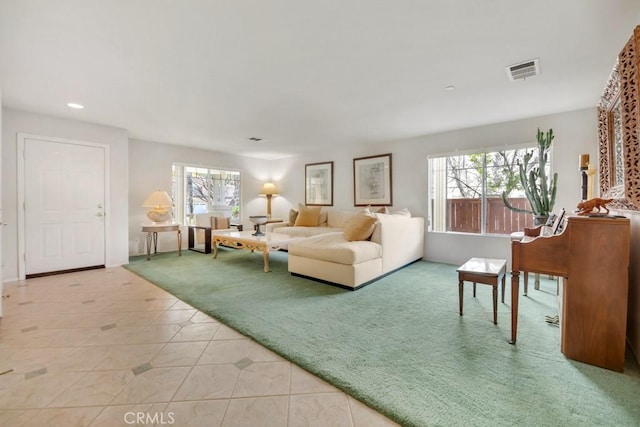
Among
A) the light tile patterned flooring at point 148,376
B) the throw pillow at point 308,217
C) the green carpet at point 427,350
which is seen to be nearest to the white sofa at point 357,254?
the green carpet at point 427,350

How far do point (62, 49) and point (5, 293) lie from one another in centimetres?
290

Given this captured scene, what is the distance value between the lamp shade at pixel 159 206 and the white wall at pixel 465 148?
3361 millimetres

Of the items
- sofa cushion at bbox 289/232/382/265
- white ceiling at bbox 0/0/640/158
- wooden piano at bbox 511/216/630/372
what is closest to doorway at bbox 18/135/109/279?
white ceiling at bbox 0/0/640/158

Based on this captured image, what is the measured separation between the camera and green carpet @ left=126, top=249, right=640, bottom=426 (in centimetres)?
138

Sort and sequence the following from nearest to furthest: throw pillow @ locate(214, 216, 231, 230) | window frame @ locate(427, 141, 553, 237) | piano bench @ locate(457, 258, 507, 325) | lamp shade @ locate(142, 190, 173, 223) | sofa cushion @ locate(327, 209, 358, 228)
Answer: piano bench @ locate(457, 258, 507, 325)
window frame @ locate(427, 141, 553, 237)
lamp shade @ locate(142, 190, 173, 223)
sofa cushion @ locate(327, 209, 358, 228)
throw pillow @ locate(214, 216, 231, 230)

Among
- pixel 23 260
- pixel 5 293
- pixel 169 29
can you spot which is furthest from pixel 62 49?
pixel 23 260

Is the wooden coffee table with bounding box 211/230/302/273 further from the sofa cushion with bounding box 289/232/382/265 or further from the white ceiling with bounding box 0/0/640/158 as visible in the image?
the white ceiling with bounding box 0/0/640/158

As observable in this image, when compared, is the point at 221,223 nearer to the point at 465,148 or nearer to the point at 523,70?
the point at 465,148

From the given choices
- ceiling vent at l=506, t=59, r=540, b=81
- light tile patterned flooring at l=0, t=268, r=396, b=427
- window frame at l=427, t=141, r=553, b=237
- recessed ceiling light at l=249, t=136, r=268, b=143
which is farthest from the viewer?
recessed ceiling light at l=249, t=136, r=268, b=143

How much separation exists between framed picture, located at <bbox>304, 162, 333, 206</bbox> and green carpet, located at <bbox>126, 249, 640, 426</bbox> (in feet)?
10.6

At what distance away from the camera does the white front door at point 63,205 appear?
151 inches

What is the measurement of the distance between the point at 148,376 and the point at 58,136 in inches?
164

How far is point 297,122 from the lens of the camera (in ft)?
13.9

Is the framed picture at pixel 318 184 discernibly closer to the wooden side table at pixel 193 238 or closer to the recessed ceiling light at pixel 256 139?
the recessed ceiling light at pixel 256 139
